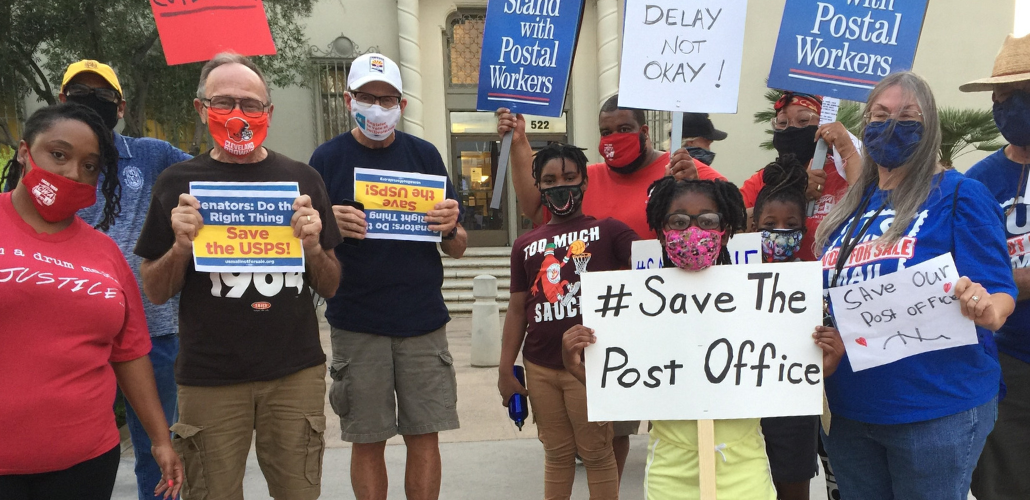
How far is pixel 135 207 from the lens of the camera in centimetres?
320

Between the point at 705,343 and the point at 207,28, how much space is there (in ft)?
8.35

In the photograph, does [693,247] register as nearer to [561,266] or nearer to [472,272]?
[561,266]

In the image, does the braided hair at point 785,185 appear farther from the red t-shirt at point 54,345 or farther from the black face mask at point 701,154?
the red t-shirt at point 54,345

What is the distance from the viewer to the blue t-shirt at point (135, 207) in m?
3.16

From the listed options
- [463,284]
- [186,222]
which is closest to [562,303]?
[186,222]

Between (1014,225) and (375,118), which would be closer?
(1014,225)

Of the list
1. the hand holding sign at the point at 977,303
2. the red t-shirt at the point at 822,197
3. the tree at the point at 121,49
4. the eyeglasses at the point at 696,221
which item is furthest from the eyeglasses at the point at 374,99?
the tree at the point at 121,49

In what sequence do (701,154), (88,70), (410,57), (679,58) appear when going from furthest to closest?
(410,57), (701,154), (88,70), (679,58)

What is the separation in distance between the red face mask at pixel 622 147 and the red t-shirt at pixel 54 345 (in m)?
2.23

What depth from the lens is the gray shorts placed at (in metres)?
3.27

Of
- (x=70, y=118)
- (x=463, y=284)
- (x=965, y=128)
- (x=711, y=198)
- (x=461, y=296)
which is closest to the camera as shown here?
(x=70, y=118)

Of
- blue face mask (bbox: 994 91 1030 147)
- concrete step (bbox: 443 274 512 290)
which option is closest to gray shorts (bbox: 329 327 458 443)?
blue face mask (bbox: 994 91 1030 147)

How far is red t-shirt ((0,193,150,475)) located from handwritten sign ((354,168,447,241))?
3.77 ft

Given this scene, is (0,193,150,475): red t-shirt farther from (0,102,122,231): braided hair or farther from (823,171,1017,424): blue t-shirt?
(823,171,1017,424): blue t-shirt
